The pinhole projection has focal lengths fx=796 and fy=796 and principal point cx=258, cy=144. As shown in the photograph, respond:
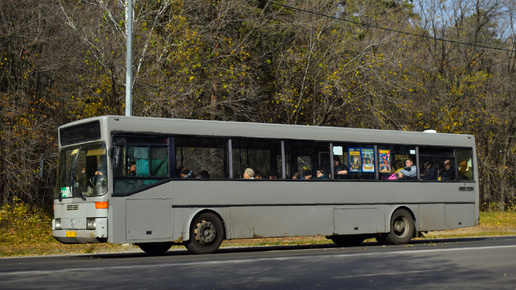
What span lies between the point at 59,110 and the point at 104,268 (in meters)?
14.8

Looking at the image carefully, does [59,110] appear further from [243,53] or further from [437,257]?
[437,257]

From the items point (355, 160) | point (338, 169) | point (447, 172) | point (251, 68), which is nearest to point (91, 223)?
point (338, 169)

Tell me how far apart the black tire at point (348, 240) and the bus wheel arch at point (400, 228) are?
22.9 inches

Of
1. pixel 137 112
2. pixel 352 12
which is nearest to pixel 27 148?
pixel 137 112

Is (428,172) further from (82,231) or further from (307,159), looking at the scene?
(82,231)

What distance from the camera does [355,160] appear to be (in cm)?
1905

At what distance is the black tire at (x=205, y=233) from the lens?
53.1 ft

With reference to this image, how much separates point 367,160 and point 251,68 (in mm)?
10782

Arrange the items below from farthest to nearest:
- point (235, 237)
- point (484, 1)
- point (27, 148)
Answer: point (484, 1) → point (27, 148) → point (235, 237)

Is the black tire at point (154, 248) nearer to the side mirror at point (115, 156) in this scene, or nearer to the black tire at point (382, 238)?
the side mirror at point (115, 156)

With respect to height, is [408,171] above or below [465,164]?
below

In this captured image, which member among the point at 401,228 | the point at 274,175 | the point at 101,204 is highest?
the point at 274,175

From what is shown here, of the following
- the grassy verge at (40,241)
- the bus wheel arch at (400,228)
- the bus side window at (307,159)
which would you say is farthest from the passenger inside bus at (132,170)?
the bus wheel arch at (400,228)

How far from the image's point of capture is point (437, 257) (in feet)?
46.1
